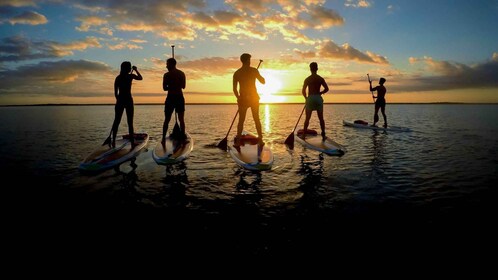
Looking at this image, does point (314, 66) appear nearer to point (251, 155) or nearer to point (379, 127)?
point (251, 155)

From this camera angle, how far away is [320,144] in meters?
11.7

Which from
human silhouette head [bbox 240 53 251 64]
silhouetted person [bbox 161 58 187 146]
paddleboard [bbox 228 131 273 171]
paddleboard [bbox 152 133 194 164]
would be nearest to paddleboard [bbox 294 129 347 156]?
paddleboard [bbox 228 131 273 171]

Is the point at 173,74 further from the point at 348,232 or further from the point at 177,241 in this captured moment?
the point at 348,232

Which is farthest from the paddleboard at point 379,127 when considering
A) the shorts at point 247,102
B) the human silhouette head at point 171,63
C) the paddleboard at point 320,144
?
the human silhouette head at point 171,63

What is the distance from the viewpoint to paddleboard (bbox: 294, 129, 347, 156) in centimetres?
1059

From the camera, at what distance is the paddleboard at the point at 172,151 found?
881 centimetres

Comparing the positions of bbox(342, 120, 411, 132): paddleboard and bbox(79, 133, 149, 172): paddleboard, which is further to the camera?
bbox(342, 120, 411, 132): paddleboard

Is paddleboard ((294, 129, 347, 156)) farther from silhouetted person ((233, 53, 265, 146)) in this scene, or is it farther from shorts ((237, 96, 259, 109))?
shorts ((237, 96, 259, 109))

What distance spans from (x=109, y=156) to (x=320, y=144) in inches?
314

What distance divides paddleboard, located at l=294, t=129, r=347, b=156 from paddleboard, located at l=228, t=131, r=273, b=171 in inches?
97.1

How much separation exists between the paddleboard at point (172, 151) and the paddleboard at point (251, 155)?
1.73 metres

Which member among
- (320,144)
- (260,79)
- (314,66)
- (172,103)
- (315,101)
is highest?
(314,66)

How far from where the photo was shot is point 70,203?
5.99 m

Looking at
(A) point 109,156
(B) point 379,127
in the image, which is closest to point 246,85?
(A) point 109,156
